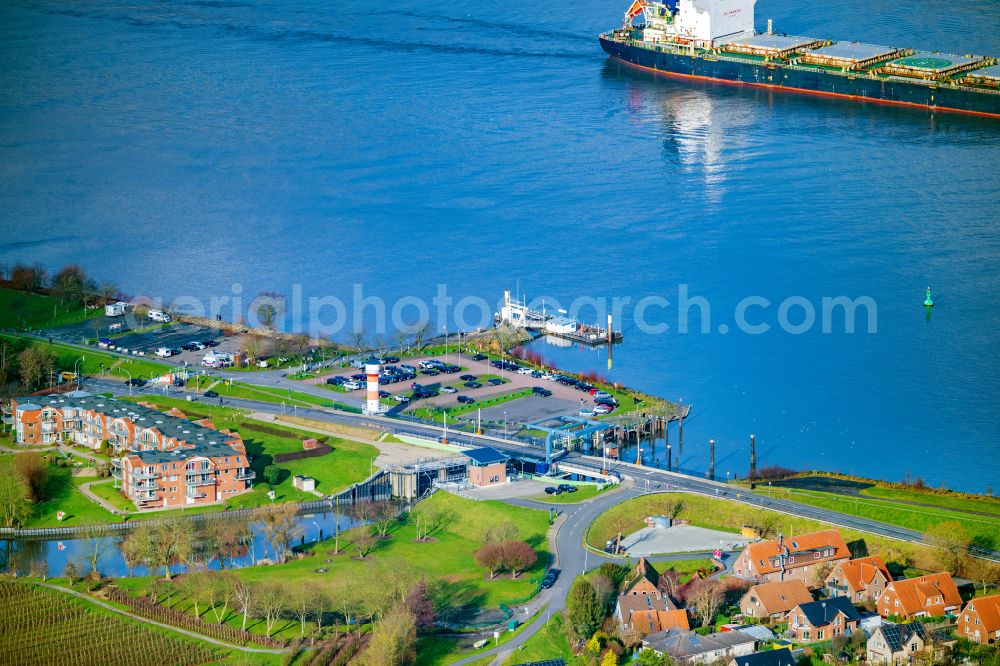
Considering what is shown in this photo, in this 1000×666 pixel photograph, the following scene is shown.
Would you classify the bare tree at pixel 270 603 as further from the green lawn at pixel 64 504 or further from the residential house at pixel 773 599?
the residential house at pixel 773 599

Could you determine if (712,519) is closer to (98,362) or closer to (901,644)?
(901,644)

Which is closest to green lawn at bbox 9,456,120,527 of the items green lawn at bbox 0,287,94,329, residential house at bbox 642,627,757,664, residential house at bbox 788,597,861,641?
green lawn at bbox 0,287,94,329

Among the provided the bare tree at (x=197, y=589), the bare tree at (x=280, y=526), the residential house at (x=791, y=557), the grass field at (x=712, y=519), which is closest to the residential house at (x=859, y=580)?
the residential house at (x=791, y=557)

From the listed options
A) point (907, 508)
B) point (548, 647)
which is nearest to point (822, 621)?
point (548, 647)

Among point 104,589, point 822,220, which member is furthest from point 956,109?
point 104,589

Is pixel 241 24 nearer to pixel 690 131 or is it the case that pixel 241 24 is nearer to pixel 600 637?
pixel 690 131

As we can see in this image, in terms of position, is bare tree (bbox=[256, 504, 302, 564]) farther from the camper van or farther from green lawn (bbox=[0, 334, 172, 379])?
the camper van
